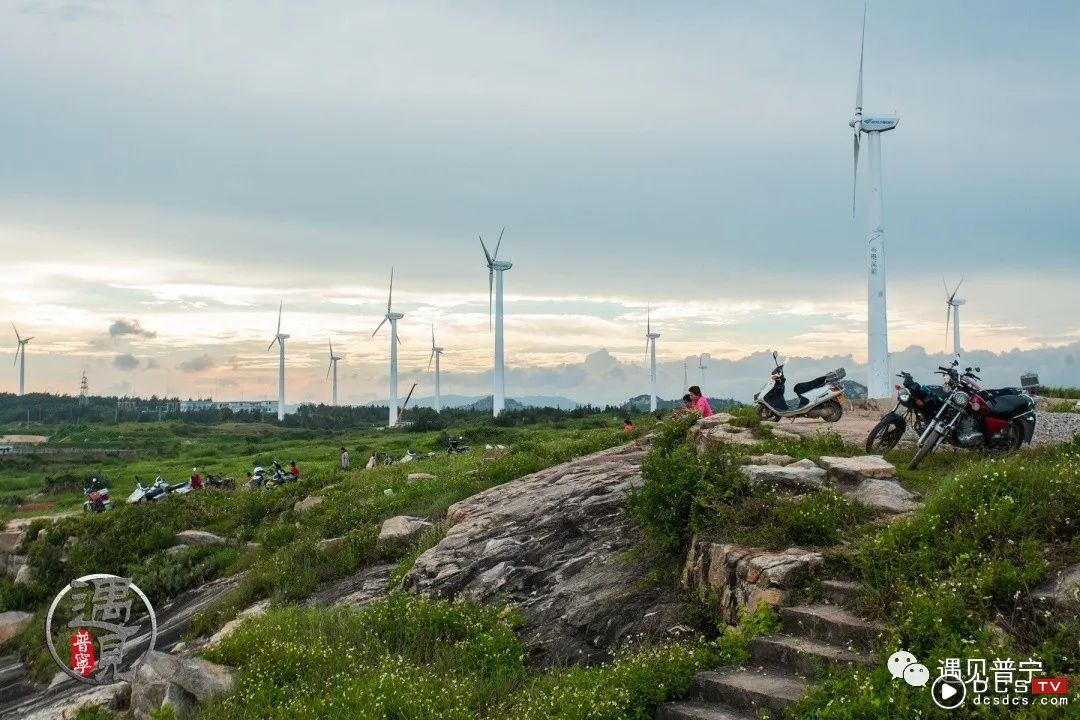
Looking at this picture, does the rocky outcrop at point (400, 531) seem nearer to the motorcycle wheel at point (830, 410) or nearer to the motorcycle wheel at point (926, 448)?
the motorcycle wheel at point (830, 410)

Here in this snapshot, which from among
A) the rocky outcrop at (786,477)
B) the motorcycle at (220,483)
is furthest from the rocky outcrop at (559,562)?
the motorcycle at (220,483)

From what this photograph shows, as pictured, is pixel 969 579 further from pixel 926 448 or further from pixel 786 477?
pixel 926 448

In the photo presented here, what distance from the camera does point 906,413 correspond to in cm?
1479

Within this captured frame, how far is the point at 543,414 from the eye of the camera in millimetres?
65312

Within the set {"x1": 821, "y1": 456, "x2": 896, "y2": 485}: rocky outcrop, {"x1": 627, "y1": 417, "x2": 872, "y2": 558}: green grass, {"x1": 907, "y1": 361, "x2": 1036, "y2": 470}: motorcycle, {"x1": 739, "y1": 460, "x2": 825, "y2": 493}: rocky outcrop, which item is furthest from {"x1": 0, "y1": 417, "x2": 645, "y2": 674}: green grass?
{"x1": 907, "y1": 361, "x2": 1036, "y2": 470}: motorcycle

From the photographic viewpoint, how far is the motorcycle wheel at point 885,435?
47.0 feet

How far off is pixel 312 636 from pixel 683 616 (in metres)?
5.16

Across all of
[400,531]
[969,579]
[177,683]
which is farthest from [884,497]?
[400,531]

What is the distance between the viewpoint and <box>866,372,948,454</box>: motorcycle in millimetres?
13961

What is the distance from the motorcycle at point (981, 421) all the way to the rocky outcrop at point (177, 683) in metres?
9.71

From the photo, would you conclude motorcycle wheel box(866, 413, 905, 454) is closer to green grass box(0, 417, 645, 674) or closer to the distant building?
green grass box(0, 417, 645, 674)

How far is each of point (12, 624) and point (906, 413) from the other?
22805mm

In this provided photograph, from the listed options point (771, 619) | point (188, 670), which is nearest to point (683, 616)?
point (771, 619)

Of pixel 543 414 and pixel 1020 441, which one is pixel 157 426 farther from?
pixel 1020 441
